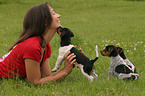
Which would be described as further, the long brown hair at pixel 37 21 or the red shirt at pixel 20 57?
the long brown hair at pixel 37 21

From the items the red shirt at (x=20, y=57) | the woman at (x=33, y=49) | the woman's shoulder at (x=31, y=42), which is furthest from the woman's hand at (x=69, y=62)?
the woman's shoulder at (x=31, y=42)

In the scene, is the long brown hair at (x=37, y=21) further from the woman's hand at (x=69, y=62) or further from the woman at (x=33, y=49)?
the woman's hand at (x=69, y=62)

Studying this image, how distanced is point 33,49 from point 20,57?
37cm

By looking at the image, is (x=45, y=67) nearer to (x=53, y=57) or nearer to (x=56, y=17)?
(x=56, y=17)

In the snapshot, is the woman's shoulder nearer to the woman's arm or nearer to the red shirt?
the red shirt

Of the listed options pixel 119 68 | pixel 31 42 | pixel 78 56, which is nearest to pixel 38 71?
pixel 31 42

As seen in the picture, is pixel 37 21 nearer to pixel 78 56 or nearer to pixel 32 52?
pixel 32 52

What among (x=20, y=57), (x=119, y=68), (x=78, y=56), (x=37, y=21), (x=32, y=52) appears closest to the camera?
(x=32, y=52)

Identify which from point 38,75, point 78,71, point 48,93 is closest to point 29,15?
point 38,75

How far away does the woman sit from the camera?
11.1 ft

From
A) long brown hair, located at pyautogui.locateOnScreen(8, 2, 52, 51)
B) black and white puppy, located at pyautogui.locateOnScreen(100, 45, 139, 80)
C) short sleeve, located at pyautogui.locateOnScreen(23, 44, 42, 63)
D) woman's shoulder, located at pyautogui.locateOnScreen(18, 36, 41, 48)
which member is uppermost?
long brown hair, located at pyautogui.locateOnScreen(8, 2, 52, 51)

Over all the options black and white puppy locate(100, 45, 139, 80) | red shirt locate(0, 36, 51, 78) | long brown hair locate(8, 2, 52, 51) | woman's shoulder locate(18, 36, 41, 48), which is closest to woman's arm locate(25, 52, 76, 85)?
red shirt locate(0, 36, 51, 78)

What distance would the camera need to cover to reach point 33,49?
3.32 m

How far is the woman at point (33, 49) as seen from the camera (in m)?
3.37
